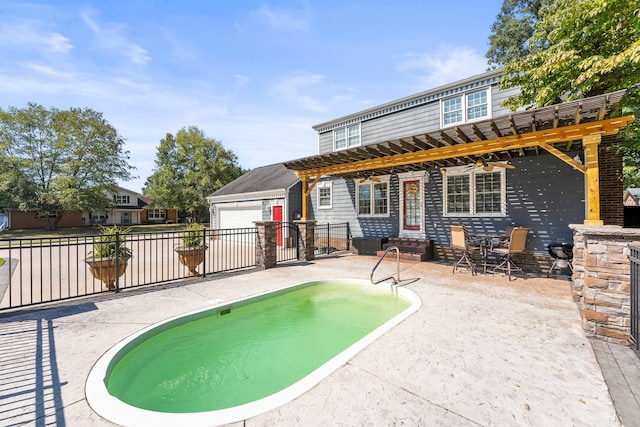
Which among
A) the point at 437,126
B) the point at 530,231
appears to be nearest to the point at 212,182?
the point at 437,126

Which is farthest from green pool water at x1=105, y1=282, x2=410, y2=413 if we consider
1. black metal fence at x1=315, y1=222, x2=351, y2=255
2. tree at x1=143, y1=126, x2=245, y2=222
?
tree at x1=143, y1=126, x2=245, y2=222

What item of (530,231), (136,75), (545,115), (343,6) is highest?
(343,6)

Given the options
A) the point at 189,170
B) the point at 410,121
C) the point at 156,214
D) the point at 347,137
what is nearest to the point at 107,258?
the point at 347,137

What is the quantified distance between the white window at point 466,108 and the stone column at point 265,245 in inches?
302

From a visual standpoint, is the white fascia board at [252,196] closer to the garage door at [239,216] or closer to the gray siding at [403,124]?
the garage door at [239,216]

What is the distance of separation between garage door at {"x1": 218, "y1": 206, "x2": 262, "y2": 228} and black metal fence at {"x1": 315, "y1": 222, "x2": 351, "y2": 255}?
4475mm

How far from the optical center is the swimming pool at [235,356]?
248 cm

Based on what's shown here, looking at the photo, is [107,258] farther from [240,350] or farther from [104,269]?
[240,350]

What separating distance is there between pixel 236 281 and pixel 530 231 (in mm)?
8676

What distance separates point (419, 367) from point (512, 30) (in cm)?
2489

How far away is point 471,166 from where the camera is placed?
9.13m

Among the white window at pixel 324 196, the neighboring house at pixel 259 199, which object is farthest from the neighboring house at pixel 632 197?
the neighboring house at pixel 259 199

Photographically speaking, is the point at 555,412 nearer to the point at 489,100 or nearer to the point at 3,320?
the point at 3,320

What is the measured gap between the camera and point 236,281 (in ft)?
22.9
